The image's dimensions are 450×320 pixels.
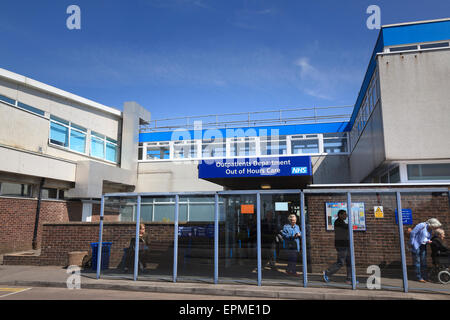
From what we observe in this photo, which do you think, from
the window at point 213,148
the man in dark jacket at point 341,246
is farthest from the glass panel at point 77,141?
the man in dark jacket at point 341,246

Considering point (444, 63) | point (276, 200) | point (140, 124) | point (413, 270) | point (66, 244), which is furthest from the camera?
point (140, 124)

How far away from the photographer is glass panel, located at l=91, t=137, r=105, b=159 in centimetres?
2322

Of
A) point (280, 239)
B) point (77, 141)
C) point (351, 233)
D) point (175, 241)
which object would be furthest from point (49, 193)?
point (351, 233)

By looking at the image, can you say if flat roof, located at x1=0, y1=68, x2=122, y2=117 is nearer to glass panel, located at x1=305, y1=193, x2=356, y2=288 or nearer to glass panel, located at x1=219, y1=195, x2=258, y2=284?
glass panel, located at x1=219, y1=195, x2=258, y2=284

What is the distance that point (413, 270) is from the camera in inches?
325

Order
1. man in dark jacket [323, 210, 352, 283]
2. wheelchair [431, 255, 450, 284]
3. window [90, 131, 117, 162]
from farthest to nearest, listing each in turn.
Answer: window [90, 131, 117, 162] → man in dark jacket [323, 210, 352, 283] → wheelchair [431, 255, 450, 284]

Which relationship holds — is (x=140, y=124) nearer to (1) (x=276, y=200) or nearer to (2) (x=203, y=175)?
(2) (x=203, y=175)

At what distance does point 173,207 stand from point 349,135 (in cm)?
1720

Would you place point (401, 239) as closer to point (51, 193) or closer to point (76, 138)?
point (51, 193)

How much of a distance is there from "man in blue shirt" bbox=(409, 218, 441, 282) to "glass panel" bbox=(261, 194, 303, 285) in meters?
2.74

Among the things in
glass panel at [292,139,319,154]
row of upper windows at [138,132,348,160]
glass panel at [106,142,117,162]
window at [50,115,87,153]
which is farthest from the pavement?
glass panel at [292,139,319,154]

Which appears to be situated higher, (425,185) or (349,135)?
(349,135)

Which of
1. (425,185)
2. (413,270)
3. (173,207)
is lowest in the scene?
(413,270)
